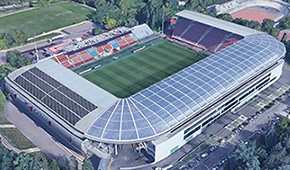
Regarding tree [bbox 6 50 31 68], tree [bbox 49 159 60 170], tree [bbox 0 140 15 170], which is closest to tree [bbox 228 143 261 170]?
tree [bbox 49 159 60 170]

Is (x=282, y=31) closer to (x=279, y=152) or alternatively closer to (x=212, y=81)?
(x=212, y=81)

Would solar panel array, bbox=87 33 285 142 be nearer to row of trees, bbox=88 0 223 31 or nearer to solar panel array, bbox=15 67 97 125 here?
solar panel array, bbox=15 67 97 125

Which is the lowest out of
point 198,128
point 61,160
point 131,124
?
point 61,160

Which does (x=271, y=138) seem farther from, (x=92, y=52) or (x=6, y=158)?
(x=92, y=52)

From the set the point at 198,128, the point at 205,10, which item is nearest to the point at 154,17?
the point at 205,10

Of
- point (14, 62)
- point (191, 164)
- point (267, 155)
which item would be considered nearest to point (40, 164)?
point (191, 164)
